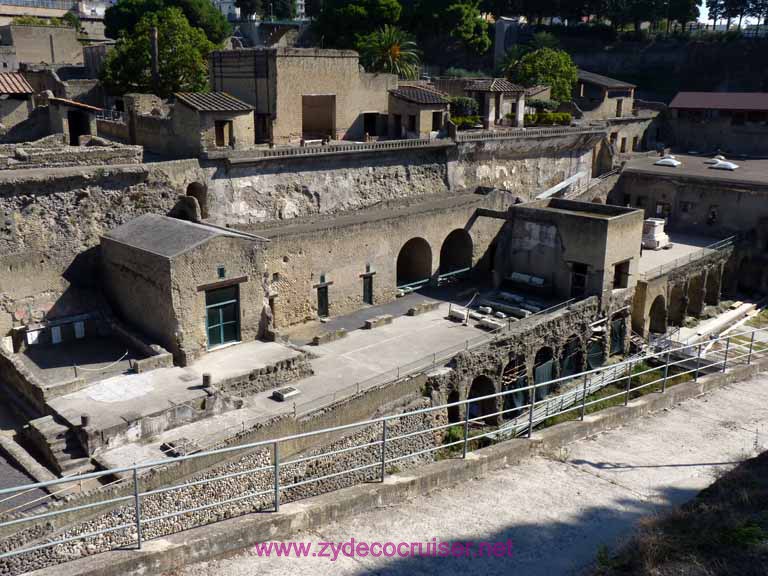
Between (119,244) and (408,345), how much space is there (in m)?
10.2

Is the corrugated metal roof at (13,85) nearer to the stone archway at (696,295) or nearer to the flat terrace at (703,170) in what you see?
the stone archway at (696,295)

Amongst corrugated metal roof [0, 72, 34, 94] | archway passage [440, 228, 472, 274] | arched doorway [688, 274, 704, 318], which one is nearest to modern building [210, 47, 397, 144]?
archway passage [440, 228, 472, 274]

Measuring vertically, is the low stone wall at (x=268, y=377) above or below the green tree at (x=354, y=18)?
below

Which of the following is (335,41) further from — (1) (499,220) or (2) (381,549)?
(2) (381,549)

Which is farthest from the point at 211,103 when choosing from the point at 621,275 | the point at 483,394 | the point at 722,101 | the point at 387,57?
the point at 722,101

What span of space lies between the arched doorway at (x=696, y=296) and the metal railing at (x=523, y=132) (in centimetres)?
1147

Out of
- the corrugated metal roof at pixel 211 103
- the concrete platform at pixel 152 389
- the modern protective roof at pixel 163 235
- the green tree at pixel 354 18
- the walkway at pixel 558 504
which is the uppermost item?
the green tree at pixel 354 18

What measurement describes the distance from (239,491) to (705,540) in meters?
12.4

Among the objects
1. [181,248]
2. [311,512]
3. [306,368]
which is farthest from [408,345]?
[311,512]

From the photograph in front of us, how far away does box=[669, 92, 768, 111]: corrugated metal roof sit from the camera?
166ft

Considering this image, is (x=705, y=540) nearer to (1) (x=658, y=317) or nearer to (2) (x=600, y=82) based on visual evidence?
(1) (x=658, y=317)

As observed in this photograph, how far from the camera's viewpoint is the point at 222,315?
23375 millimetres

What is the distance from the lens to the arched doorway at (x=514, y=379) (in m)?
27.0

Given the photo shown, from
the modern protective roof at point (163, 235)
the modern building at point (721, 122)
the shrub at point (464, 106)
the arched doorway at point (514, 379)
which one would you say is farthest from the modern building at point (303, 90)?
the modern building at point (721, 122)
